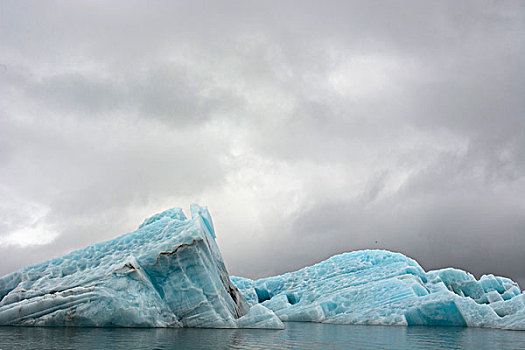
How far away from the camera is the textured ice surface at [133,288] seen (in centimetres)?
1666

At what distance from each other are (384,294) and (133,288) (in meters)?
17.2

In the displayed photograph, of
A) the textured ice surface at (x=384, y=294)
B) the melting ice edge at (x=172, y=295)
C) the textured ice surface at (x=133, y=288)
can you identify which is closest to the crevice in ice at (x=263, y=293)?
the textured ice surface at (x=384, y=294)

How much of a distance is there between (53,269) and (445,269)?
112ft

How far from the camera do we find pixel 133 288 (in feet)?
58.3

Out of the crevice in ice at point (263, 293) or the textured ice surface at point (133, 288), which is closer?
the textured ice surface at point (133, 288)

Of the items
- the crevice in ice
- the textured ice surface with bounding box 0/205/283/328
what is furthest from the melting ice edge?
the crevice in ice

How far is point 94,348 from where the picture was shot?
9586mm

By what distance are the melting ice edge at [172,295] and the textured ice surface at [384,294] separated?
0.08 m

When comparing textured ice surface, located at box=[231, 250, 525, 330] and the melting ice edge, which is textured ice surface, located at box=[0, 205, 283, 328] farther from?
textured ice surface, located at box=[231, 250, 525, 330]

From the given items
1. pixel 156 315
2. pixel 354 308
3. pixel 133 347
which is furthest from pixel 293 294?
pixel 133 347

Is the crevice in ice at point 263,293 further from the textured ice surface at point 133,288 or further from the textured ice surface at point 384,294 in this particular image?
the textured ice surface at point 133,288

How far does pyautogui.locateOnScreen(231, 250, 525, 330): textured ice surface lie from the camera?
991 inches

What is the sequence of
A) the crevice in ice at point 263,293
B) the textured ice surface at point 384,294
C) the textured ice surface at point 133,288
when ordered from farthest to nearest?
1. the crevice in ice at point 263,293
2. the textured ice surface at point 384,294
3. the textured ice surface at point 133,288

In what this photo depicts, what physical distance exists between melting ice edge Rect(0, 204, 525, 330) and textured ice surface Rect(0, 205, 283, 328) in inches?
1.6
